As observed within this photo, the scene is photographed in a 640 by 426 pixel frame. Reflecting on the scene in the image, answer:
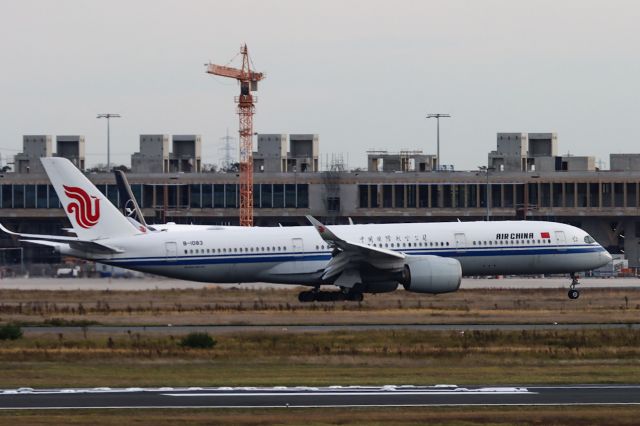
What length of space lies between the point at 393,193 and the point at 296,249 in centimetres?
6534

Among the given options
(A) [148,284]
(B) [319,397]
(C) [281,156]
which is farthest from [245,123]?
(B) [319,397]

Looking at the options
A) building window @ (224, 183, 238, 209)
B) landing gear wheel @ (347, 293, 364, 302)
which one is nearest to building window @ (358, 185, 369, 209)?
building window @ (224, 183, 238, 209)

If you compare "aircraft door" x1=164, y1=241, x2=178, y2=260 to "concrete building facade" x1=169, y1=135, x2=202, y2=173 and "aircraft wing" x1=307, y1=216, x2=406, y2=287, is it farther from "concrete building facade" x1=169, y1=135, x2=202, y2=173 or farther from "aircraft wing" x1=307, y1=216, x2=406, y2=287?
"concrete building facade" x1=169, y1=135, x2=202, y2=173

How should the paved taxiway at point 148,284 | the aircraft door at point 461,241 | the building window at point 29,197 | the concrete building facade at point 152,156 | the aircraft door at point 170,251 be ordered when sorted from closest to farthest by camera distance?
the aircraft door at point 170,251, the aircraft door at point 461,241, the paved taxiway at point 148,284, the building window at point 29,197, the concrete building facade at point 152,156

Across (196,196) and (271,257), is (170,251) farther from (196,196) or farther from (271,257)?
(196,196)

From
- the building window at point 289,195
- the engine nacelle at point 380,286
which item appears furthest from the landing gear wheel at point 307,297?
the building window at point 289,195

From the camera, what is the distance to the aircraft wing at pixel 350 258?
5481 cm

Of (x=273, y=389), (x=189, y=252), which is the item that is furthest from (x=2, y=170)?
(x=273, y=389)

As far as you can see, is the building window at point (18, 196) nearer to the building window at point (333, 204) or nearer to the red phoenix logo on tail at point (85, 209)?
the building window at point (333, 204)

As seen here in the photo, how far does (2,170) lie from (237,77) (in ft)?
85.0

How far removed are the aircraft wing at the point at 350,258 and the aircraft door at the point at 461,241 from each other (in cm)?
311

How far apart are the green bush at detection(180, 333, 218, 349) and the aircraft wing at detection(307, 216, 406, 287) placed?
55.5 feet

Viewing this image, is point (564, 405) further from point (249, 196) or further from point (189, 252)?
point (249, 196)

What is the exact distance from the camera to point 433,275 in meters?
54.9
